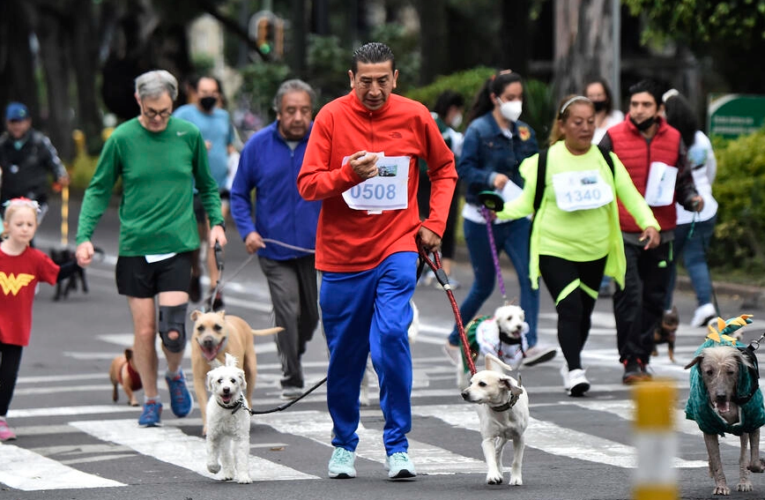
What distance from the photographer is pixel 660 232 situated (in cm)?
1054

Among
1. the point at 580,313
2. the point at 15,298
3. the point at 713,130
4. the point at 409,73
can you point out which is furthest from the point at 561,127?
the point at 409,73

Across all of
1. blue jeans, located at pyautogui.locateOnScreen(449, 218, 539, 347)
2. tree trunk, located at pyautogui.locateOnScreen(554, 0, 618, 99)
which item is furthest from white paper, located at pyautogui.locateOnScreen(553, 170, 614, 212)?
tree trunk, located at pyautogui.locateOnScreen(554, 0, 618, 99)

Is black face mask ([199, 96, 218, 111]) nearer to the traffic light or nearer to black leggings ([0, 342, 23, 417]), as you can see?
black leggings ([0, 342, 23, 417])

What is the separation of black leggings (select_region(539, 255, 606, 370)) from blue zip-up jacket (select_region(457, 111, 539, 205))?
142 centimetres

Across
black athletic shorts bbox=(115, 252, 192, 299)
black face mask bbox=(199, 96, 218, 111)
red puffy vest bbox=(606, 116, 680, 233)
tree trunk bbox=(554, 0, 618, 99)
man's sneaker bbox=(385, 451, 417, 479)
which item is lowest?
man's sneaker bbox=(385, 451, 417, 479)

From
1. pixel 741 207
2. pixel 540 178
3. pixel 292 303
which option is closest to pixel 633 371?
pixel 540 178

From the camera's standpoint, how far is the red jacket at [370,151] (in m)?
7.14

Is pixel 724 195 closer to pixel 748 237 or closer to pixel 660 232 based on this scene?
pixel 748 237

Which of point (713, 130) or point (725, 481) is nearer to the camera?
point (725, 481)

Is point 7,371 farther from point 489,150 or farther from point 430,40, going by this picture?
point 430,40

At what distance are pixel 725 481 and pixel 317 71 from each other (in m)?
20.9

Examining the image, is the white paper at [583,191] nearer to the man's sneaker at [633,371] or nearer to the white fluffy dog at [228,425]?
the man's sneaker at [633,371]

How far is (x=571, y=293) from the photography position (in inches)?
384

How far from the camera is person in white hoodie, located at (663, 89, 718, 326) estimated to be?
454 inches
